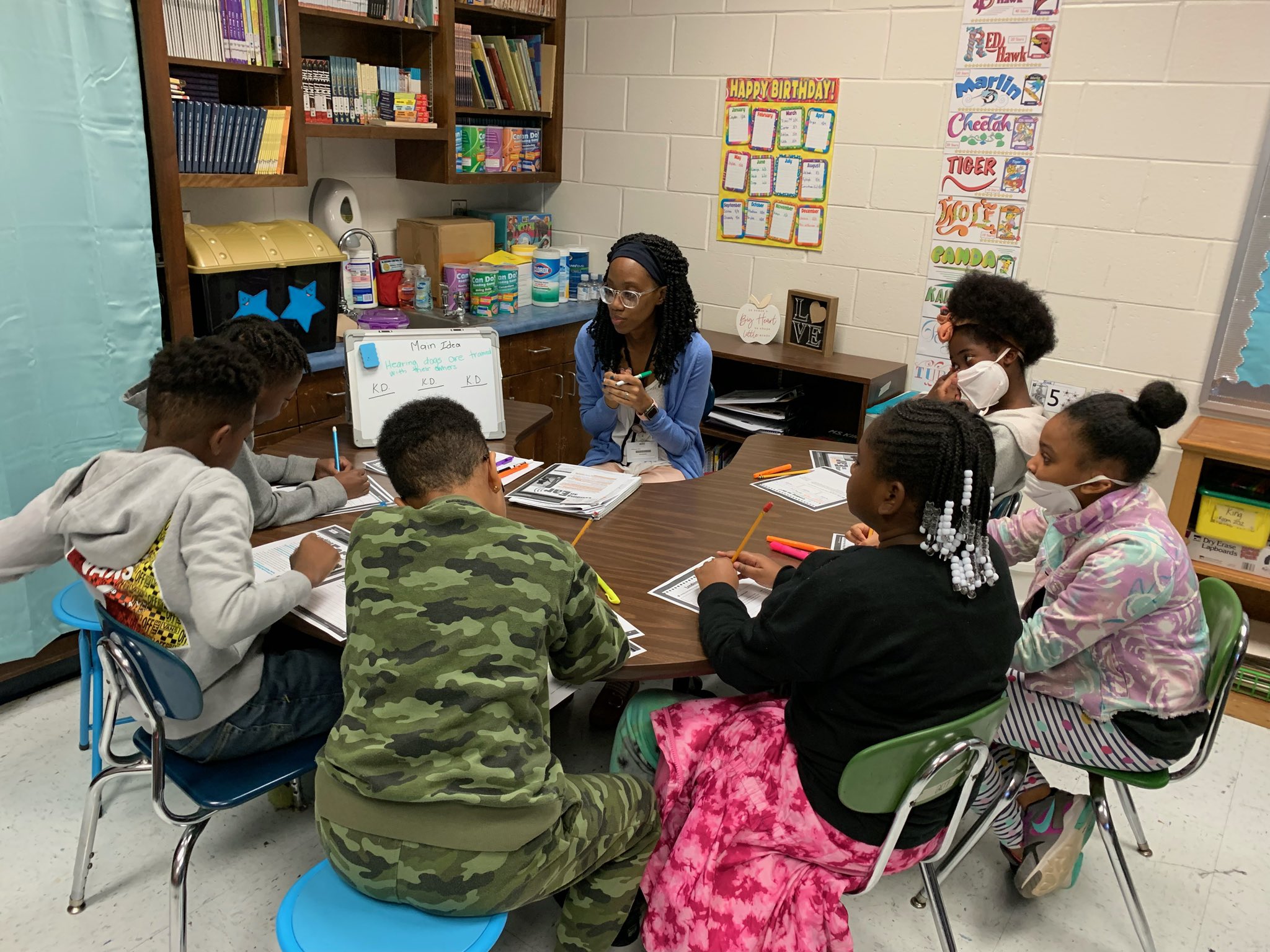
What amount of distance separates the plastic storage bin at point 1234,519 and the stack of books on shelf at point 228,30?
3.23 m

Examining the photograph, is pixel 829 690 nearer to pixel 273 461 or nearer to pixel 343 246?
pixel 273 461

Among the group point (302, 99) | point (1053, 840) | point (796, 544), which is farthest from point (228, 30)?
point (1053, 840)

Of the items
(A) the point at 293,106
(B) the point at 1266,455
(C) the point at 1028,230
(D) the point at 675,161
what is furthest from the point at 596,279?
(B) the point at 1266,455

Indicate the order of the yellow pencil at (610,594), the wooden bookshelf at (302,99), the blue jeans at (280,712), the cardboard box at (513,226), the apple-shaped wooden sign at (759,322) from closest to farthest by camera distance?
the blue jeans at (280,712) → the yellow pencil at (610,594) → the wooden bookshelf at (302,99) → the apple-shaped wooden sign at (759,322) → the cardboard box at (513,226)

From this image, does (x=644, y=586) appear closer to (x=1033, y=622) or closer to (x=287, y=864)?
(x=1033, y=622)

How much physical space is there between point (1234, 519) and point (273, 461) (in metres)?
2.72

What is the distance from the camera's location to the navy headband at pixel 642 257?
8.70 feet

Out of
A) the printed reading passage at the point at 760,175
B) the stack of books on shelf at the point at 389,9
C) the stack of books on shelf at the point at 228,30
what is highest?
the stack of books on shelf at the point at 389,9

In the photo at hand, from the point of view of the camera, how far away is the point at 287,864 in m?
2.00

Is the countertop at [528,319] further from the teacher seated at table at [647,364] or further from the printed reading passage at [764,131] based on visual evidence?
the printed reading passage at [764,131]

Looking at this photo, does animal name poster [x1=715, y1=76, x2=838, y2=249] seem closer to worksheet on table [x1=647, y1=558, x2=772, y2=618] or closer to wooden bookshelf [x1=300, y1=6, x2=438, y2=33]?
wooden bookshelf [x1=300, y1=6, x2=438, y2=33]

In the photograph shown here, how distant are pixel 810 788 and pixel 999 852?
3.04 feet

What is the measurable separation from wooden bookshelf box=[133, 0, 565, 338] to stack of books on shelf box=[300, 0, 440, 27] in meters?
0.02

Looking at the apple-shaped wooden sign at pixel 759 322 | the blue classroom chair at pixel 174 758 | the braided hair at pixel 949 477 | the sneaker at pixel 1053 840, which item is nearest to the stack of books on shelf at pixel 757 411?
the apple-shaped wooden sign at pixel 759 322
